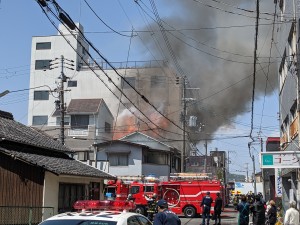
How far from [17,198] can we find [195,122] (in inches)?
1186

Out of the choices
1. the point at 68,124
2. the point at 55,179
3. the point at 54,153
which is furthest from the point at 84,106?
the point at 55,179

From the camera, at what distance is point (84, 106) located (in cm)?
5347

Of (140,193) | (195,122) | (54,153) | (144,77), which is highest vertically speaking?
(144,77)

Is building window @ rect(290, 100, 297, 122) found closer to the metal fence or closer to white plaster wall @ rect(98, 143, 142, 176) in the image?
the metal fence

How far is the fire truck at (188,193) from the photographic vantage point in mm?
29484

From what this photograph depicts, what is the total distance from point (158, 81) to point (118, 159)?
18.1 metres

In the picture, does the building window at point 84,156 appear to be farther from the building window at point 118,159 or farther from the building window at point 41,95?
the building window at point 41,95

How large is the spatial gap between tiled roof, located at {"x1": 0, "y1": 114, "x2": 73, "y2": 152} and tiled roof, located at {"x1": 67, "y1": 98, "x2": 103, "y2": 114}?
29212mm

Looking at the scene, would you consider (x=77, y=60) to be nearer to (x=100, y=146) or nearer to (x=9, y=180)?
(x=100, y=146)

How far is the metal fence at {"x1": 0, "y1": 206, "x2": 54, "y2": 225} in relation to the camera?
48.8ft

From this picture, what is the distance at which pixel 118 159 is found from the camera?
42281 millimetres

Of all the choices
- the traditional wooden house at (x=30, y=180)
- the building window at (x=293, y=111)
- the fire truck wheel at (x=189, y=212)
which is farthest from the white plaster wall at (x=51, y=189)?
the fire truck wheel at (x=189, y=212)

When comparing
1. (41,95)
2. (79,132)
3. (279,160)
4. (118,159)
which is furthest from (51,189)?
(41,95)

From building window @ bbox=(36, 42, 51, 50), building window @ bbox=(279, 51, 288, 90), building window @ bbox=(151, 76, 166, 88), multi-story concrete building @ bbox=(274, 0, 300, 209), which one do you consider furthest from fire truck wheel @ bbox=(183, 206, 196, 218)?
building window @ bbox=(36, 42, 51, 50)
